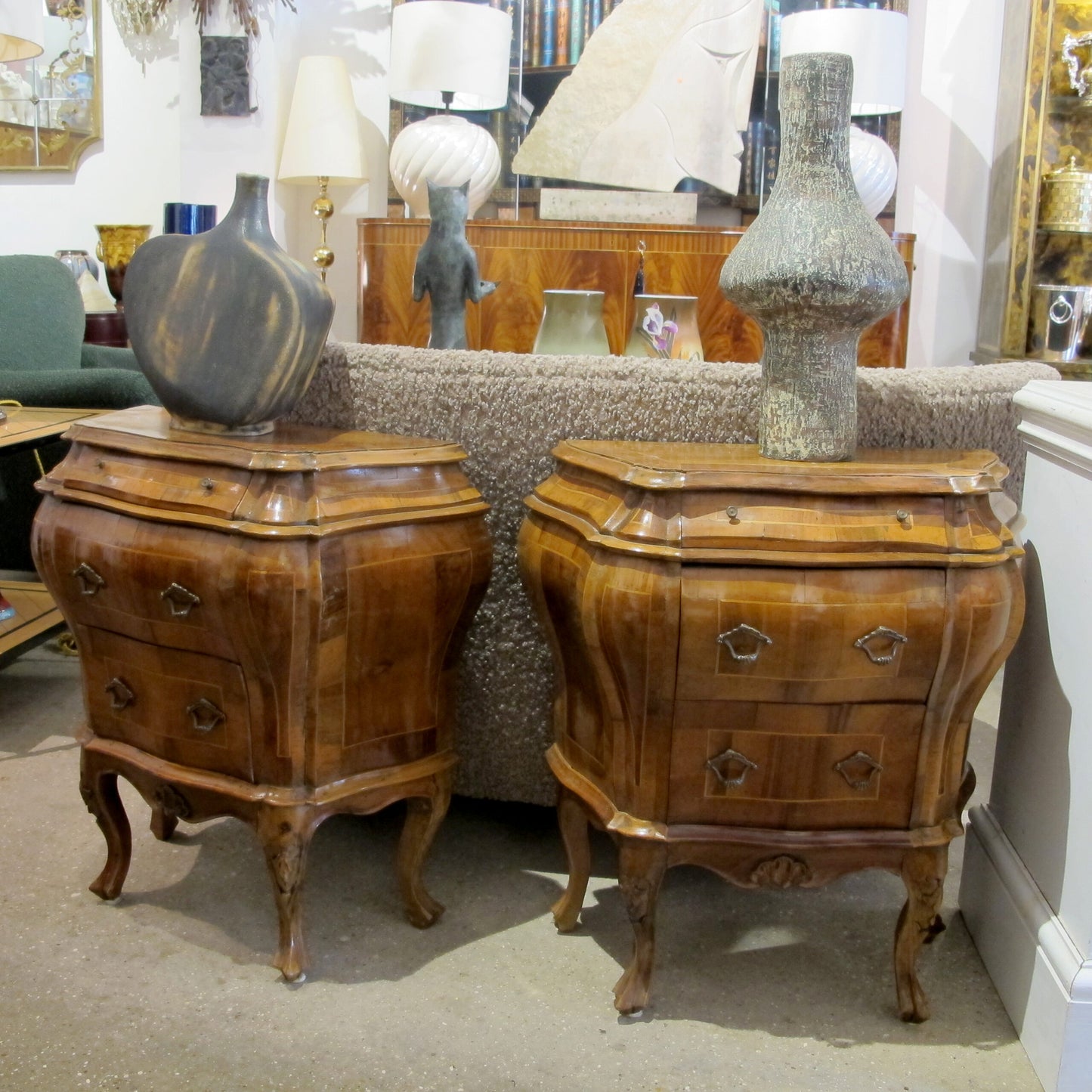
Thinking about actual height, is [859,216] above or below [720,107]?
below

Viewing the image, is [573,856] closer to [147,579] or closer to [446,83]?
[147,579]

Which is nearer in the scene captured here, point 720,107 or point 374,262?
point 374,262

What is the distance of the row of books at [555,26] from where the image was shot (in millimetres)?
4055

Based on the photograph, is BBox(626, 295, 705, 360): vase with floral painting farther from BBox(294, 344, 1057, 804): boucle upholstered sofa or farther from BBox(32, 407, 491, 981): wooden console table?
BBox(32, 407, 491, 981): wooden console table

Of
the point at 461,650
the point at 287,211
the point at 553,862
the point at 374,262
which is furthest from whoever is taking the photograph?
the point at 287,211

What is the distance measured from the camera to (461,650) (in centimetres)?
140

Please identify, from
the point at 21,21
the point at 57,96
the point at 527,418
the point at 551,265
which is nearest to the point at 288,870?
the point at 527,418

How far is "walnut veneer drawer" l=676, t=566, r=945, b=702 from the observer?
1.09m

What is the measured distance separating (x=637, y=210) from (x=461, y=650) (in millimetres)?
2896

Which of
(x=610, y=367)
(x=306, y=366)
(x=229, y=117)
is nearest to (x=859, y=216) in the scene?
(x=610, y=367)

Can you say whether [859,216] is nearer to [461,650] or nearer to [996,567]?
[996,567]

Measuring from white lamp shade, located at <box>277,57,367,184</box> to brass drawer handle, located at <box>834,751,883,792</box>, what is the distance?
3.25m

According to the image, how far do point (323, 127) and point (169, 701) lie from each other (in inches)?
119

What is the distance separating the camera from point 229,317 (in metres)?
1.26
